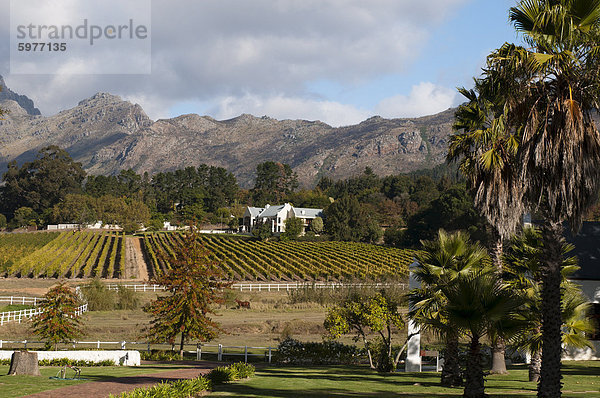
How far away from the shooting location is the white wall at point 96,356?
82.0 ft

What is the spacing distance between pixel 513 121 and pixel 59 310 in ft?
79.2

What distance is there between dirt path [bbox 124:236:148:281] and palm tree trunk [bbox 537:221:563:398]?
6895 cm

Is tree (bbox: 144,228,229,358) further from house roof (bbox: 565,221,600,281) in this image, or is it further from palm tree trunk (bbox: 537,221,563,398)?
palm tree trunk (bbox: 537,221,563,398)

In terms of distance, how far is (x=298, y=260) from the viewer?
90.6m

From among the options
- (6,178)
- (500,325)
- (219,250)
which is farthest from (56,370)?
(6,178)

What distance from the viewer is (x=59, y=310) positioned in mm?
28609

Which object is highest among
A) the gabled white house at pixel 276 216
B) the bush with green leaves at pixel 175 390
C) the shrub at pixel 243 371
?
the gabled white house at pixel 276 216

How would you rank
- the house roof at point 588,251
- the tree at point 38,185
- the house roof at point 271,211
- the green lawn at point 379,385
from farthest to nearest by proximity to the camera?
1. the tree at point 38,185
2. the house roof at point 271,211
3. the house roof at point 588,251
4. the green lawn at point 379,385

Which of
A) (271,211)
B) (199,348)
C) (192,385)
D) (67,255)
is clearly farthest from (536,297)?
(271,211)

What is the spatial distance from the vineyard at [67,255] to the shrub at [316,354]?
54215 mm

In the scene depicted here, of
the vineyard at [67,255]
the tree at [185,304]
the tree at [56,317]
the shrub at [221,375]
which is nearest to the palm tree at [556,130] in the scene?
the shrub at [221,375]

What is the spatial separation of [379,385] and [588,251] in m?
15.2

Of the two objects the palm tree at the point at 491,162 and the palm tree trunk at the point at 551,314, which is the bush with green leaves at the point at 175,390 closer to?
the palm tree trunk at the point at 551,314

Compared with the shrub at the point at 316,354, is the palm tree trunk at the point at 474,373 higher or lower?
higher
